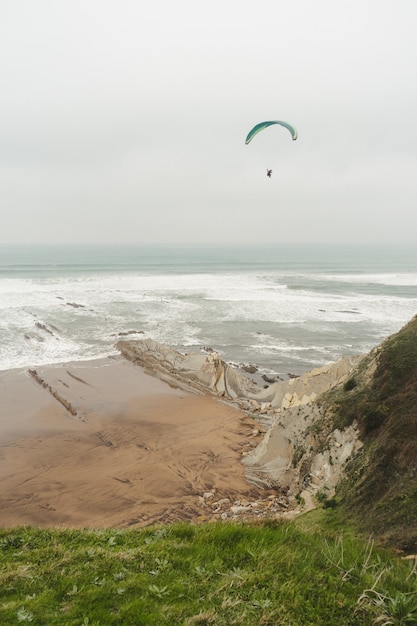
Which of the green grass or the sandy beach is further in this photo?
the sandy beach

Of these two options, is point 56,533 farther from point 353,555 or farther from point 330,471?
point 330,471

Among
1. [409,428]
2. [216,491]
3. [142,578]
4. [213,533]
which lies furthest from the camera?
[216,491]

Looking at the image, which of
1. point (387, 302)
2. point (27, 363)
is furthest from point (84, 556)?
point (387, 302)

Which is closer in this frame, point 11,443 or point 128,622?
point 128,622

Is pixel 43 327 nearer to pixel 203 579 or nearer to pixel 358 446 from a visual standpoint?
pixel 358 446

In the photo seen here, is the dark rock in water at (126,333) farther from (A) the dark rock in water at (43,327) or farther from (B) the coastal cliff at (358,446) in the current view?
(B) the coastal cliff at (358,446)

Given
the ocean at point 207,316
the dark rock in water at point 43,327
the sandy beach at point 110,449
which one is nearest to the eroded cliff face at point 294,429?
the sandy beach at point 110,449

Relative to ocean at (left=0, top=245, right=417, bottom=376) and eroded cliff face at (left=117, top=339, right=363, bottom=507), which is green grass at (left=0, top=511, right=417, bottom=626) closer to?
eroded cliff face at (left=117, top=339, right=363, bottom=507)

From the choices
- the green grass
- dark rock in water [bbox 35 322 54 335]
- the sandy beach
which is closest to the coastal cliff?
the green grass
